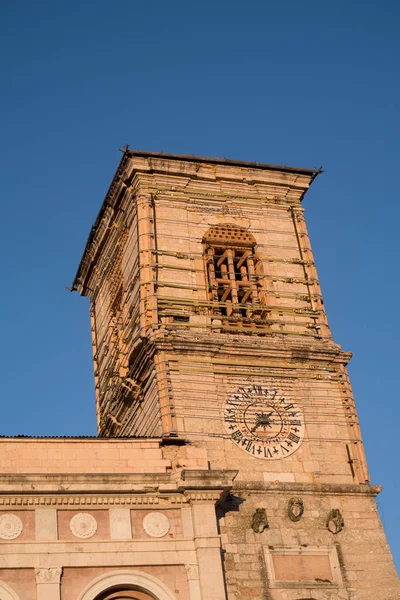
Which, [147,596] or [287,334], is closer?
[147,596]

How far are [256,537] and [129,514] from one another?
11.1ft

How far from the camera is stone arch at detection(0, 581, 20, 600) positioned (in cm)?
2336

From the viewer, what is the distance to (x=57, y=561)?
79.3 feet

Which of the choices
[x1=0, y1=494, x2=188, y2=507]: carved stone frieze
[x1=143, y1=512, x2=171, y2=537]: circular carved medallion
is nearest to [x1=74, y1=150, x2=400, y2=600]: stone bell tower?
[x1=0, y1=494, x2=188, y2=507]: carved stone frieze

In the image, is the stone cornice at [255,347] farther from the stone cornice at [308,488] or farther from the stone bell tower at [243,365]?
the stone cornice at [308,488]

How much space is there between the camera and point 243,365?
29.9 m

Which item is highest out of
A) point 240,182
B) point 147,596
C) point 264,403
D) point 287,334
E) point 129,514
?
point 240,182

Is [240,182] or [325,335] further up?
[240,182]

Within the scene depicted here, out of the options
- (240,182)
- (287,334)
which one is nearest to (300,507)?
(287,334)

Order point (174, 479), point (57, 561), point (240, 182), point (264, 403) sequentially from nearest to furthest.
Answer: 1. point (57, 561)
2. point (174, 479)
3. point (264, 403)
4. point (240, 182)

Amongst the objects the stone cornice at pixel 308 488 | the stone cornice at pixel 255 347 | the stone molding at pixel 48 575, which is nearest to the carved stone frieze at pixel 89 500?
the stone molding at pixel 48 575

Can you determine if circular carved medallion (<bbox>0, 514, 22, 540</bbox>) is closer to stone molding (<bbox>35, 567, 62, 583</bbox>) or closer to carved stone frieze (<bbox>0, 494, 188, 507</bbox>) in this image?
carved stone frieze (<bbox>0, 494, 188, 507</bbox>)

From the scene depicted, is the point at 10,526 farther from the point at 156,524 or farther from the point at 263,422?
the point at 263,422

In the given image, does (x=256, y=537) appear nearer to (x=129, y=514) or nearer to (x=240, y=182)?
(x=129, y=514)
